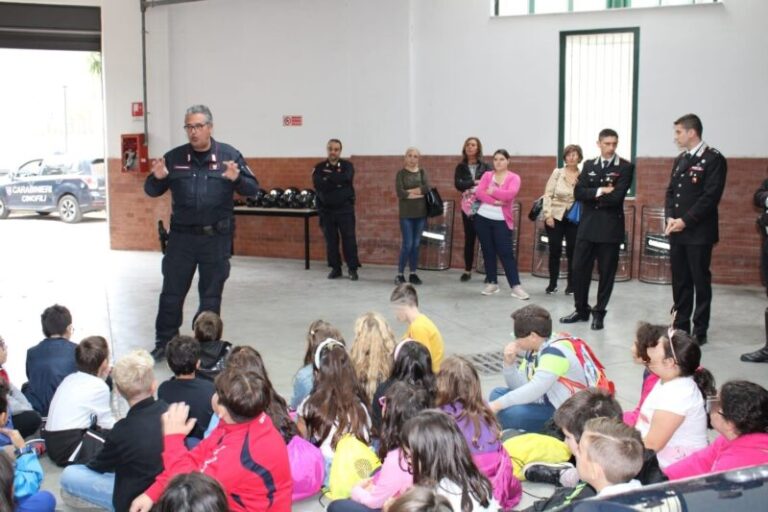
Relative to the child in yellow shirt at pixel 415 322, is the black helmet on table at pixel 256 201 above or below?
above

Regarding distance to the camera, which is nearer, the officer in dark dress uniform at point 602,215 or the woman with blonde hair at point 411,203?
the officer in dark dress uniform at point 602,215

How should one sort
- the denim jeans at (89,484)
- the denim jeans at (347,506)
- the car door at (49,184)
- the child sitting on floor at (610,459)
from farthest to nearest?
1. the car door at (49,184)
2. the denim jeans at (89,484)
3. the denim jeans at (347,506)
4. the child sitting on floor at (610,459)

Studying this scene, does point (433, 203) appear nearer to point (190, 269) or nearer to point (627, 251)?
point (627, 251)

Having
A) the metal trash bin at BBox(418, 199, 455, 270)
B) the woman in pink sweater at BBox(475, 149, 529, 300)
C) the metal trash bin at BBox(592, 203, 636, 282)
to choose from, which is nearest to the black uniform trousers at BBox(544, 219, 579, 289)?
the woman in pink sweater at BBox(475, 149, 529, 300)

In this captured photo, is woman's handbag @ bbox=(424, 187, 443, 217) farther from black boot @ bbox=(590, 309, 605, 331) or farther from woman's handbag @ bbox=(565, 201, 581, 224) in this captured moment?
black boot @ bbox=(590, 309, 605, 331)

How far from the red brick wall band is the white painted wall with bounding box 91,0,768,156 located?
221mm

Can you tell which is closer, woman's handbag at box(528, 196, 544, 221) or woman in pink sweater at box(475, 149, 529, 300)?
woman in pink sweater at box(475, 149, 529, 300)

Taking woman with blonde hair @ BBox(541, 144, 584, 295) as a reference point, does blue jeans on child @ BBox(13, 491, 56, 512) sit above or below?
below

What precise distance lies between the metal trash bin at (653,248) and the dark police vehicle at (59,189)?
1246 cm

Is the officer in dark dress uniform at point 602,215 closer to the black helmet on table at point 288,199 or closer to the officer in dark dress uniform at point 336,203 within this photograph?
the officer in dark dress uniform at point 336,203

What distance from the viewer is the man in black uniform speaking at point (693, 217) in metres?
7.96

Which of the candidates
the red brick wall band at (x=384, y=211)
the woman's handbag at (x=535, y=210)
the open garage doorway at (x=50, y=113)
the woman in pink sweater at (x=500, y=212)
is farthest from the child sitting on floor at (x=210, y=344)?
the open garage doorway at (x=50, y=113)

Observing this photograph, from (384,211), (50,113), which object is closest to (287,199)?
(384,211)

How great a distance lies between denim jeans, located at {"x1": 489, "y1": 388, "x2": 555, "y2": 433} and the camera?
569 cm
